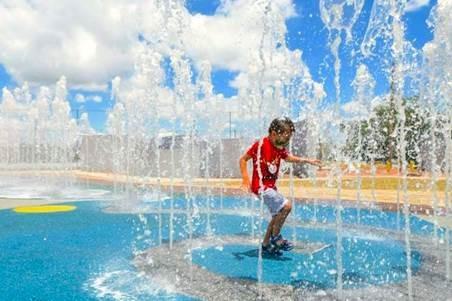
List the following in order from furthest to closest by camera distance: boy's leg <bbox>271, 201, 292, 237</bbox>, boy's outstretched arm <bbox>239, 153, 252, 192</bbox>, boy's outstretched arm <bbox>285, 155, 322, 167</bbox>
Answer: boy's leg <bbox>271, 201, 292, 237</bbox> < boy's outstretched arm <bbox>285, 155, 322, 167</bbox> < boy's outstretched arm <bbox>239, 153, 252, 192</bbox>

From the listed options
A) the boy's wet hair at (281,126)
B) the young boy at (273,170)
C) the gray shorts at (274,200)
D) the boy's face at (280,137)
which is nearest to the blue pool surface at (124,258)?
A: the young boy at (273,170)

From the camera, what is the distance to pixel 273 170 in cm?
534

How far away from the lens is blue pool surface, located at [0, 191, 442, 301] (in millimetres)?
4262

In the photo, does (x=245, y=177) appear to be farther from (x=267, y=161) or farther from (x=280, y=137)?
(x=280, y=137)

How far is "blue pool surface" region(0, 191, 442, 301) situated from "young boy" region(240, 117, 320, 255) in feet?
1.12

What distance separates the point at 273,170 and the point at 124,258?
1891 millimetres

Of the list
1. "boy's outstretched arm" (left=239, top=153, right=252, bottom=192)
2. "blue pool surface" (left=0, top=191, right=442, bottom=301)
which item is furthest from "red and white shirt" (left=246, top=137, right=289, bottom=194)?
"blue pool surface" (left=0, top=191, right=442, bottom=301)

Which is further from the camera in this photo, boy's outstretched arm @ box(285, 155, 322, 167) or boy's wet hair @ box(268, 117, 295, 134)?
boy's wet hair @ box(268, 117, 295, 134)

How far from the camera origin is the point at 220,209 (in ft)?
34.8

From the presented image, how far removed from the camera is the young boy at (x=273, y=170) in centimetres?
→ 523

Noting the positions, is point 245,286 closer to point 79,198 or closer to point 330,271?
point 330,271

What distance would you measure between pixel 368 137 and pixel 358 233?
88.8 ft

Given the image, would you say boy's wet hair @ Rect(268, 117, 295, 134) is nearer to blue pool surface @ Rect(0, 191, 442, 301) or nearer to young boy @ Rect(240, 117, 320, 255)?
young boy @ Rect(240, 117, 320, 255)

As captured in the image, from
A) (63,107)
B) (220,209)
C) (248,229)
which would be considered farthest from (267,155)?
(63,107)
